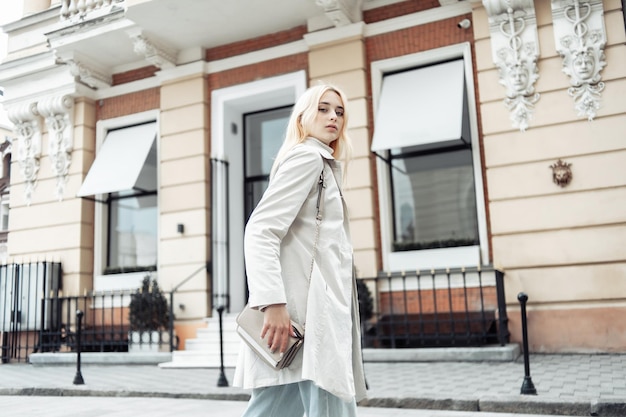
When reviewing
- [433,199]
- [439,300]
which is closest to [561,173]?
[433,199]

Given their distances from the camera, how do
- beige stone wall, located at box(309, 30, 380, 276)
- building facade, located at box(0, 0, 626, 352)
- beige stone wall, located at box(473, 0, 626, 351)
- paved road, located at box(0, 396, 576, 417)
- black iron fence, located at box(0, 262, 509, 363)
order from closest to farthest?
1. paved road, located at box(0, 396, 576, 417)
2. beige stone wall, located at box(473, 0, 626, 351)
3. building facade, located at box(0, 0, 626, 352)
4. black iron fence, located at box(0, 262, 509, 363)
5. beige stone wall, located at box(309, 30, 380, 276)

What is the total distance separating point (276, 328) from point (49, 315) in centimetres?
1182

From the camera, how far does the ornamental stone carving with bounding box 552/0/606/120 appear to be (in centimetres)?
938

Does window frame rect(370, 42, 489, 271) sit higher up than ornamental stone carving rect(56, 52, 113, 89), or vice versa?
ornamental stone carving rect(56, 52, 113, 89)

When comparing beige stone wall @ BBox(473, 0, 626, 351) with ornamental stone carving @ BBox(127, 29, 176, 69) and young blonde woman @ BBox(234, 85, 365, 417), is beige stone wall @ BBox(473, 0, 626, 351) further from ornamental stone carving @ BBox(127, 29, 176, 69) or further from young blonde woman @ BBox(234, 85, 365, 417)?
young blonde woman @ BBox(234, 85, 365, 417)

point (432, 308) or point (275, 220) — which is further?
point (432, 308)

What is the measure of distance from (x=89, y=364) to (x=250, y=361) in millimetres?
9953

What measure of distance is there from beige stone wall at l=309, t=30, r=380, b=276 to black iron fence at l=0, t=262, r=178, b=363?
4061 millimetres

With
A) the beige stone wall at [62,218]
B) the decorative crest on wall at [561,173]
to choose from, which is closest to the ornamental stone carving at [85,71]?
the beige stone wall at [62,218]

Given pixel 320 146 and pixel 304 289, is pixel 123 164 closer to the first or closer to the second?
pixel 320 146

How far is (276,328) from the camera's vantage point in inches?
99.4

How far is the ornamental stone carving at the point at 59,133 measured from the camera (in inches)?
539

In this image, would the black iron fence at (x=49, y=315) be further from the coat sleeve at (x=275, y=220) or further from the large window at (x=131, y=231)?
the coat sleeve at (x=275, y=220)

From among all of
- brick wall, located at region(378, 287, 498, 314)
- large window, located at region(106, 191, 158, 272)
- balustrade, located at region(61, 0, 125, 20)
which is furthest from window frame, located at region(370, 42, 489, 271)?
balustrade, located at region(61, 0, 125, 20)
